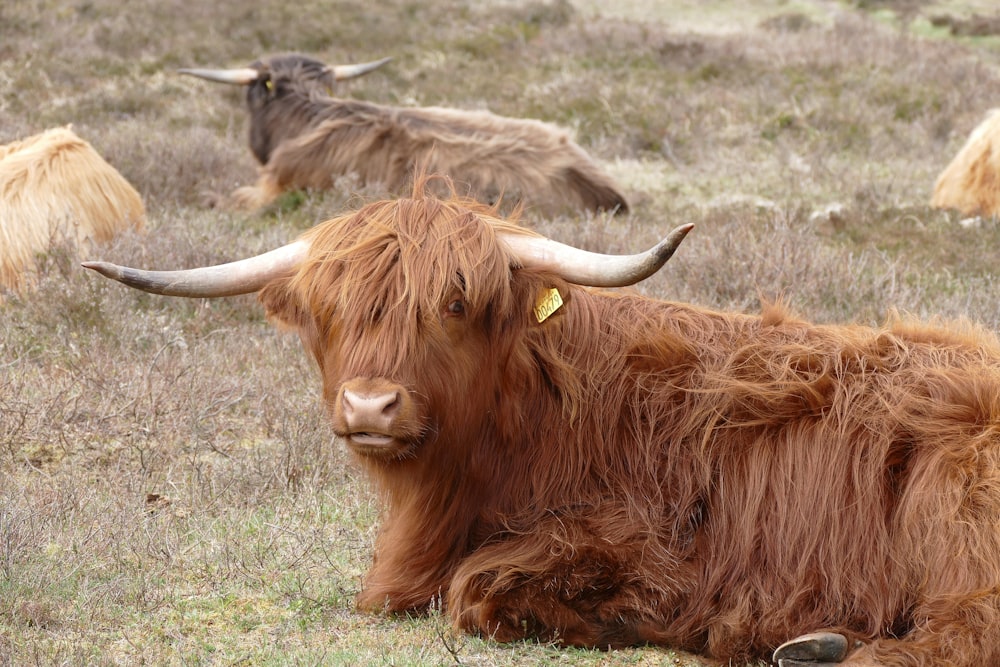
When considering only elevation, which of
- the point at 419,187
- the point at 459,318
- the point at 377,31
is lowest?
the point at 377,31

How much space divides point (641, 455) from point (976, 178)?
21.8 feet

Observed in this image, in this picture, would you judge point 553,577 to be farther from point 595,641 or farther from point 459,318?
point 459,318

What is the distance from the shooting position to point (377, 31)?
18.3 metres

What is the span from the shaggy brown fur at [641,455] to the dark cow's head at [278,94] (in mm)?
7653

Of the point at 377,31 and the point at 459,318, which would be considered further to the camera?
the point at 377,31

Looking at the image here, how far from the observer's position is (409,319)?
3250mm

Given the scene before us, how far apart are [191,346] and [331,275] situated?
9.27 feet

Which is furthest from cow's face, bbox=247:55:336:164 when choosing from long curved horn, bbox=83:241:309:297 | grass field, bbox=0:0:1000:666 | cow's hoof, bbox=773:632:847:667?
cow's hoof, bbox=773:632:847:667

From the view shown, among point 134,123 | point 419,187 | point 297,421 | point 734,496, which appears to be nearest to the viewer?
point 734,496

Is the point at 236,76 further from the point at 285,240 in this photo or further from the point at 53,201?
the point at 53,201

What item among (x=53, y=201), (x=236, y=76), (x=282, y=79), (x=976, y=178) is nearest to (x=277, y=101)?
(x=282, y=79)

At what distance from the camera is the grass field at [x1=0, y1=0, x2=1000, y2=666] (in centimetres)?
347

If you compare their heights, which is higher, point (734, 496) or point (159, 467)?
point (734, 496)

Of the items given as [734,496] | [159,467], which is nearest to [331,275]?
[734,496]
